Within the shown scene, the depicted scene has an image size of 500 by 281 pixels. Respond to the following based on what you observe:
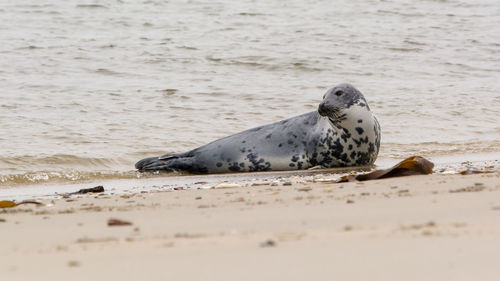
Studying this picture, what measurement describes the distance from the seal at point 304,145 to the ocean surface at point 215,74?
0.62m

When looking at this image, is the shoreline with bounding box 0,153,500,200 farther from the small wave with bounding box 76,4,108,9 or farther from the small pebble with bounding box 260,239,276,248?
the small wave with bounding box 76,4,108,9

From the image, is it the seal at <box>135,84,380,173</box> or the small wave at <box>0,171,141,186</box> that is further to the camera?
the seal at <box>135,84,380,173</box>

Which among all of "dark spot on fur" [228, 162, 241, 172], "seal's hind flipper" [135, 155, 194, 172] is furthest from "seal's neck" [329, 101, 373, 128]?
"seal's hind flipper" [135, 155, 194, 172]

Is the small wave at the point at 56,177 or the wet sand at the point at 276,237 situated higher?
the wet sand at the point at 276,237

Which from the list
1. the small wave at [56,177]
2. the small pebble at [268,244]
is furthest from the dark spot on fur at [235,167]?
the small pebble at [268,244]

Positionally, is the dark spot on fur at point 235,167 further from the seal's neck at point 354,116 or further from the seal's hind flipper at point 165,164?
the seal's neck at point 354,116

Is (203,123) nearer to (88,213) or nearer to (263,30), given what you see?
(88,213)

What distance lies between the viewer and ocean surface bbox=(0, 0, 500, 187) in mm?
8148

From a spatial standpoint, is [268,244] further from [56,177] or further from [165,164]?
[165,164]

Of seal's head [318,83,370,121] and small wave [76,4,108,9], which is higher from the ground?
small wave [76,4,108,9]

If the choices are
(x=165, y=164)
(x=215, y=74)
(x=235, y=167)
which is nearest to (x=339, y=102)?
(x=235, y=167)

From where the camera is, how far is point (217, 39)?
15172mm

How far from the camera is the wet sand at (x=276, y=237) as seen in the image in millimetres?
1904

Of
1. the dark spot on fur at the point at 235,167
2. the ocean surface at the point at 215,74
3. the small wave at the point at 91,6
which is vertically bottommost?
the dark spot on fur at the point at 235,167
